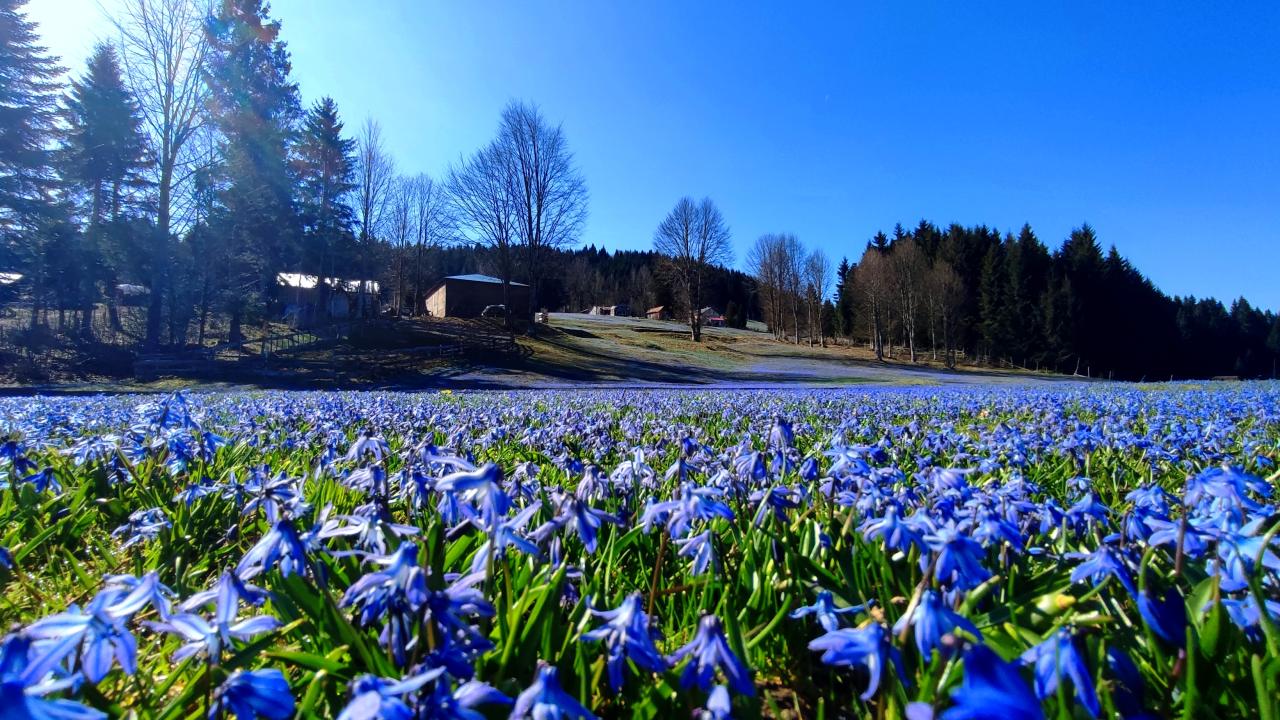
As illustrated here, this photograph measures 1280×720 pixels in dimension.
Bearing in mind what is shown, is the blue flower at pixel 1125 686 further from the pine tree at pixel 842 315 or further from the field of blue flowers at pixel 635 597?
the pine tree at pixel 842 315

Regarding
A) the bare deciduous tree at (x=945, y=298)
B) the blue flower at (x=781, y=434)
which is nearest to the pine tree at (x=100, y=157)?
the blue flower at (x=781, y=434)

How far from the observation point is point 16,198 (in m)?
25.4

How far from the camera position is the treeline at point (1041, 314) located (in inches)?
2080

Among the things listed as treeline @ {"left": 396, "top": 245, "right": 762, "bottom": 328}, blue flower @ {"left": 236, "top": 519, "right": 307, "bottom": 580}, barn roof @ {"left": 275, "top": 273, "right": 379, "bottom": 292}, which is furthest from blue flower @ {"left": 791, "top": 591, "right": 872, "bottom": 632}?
treeline @ {"left": 396, "top": 245, "right": 762, "bottom": 328}

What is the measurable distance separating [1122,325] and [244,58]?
75.6 m

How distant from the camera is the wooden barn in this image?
57094mm

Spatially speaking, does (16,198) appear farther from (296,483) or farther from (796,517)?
(796,517)

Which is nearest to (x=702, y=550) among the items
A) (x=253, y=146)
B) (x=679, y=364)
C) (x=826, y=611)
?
(x=826, y=611)

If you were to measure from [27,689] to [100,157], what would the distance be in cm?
3945

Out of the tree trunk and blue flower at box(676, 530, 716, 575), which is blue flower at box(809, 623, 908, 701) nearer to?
Answer: blue flower at box(676, 530, 716, 575)

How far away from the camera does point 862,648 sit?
0.85m

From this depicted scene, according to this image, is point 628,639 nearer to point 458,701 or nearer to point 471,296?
point 458,701

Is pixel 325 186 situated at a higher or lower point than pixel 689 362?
higher

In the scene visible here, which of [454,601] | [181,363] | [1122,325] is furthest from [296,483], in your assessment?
[1122,325]
